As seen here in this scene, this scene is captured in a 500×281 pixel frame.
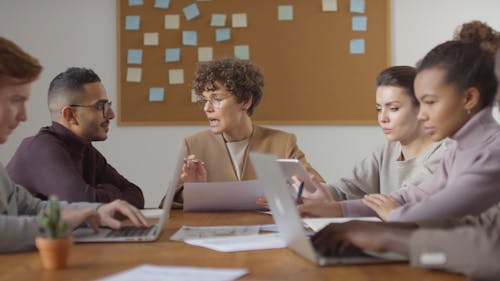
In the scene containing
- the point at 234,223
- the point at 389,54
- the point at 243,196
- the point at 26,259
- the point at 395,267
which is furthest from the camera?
the point at 389,54

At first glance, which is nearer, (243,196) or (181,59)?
(243,196)

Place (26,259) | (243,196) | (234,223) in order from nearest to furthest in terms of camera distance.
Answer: (26,259) → (234,223) → (243,196)

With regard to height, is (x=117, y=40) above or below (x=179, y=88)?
above

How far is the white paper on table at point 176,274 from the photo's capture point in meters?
1.02

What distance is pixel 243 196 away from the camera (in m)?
2.16

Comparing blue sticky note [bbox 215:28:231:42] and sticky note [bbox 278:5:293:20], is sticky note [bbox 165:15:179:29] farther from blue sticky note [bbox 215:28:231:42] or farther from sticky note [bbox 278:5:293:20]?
sticky note [bbox 278:5:293:20]

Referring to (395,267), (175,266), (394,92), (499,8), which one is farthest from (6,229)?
(499,8)

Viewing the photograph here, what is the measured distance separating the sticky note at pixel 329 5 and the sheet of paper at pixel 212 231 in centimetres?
241

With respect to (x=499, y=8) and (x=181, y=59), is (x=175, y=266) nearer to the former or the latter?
(x=181, y=59)

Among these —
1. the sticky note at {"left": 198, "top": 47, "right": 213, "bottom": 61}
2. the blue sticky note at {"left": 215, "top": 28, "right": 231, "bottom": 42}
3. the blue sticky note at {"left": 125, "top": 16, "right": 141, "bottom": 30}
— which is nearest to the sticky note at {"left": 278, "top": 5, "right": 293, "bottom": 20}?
the blue sticky note at {"left": 215, "top": 28, "right": 231, "bottom": 42}

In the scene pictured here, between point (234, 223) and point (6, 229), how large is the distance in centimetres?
71

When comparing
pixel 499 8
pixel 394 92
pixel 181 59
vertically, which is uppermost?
pixel 499 8

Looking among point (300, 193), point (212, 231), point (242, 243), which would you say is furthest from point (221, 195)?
point (242, 243)

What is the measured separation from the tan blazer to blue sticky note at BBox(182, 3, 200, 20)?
4.10 ft
